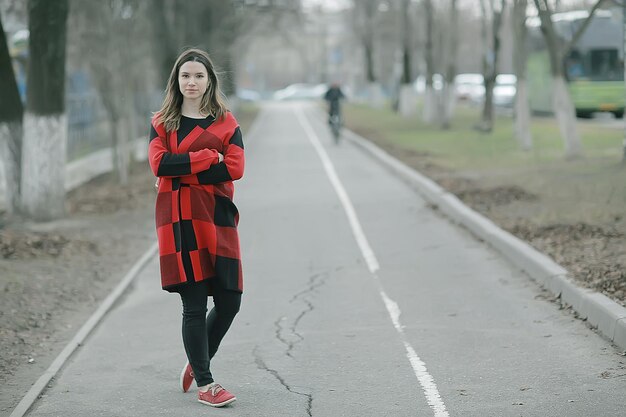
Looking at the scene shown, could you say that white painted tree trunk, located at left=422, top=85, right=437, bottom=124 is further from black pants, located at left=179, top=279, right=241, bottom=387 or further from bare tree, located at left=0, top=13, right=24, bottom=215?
black pants, located at left=179, top=279, right=241, bottom=387

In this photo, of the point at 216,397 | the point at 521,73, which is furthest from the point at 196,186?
the point at 521,73

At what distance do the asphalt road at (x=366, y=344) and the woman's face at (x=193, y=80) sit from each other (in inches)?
64.7

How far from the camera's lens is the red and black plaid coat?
5.73m

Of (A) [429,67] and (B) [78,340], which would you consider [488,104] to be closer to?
(A) [429,67]

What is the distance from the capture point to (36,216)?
14.8 meters

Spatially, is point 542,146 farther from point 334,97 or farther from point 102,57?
point 102,57

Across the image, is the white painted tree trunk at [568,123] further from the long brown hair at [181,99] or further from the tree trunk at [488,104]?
the long brown hair at [181,99]

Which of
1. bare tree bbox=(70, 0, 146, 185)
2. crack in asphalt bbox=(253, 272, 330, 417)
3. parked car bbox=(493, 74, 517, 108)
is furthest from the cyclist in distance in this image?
parked car bbox=(493, 74, 517, 108)

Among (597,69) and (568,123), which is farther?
(597,69)

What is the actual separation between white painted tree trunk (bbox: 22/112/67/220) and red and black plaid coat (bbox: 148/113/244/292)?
932 cm

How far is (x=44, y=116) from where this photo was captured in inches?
583

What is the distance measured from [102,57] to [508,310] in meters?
15.5

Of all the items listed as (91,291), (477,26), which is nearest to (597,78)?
(91,291)

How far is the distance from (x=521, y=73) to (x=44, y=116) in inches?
605
